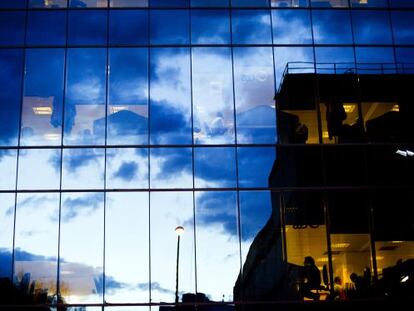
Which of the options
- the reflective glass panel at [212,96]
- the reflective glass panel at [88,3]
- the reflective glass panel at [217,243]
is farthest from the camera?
the reflective glass panel at [88,3]

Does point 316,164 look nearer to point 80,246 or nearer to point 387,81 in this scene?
point 387,81

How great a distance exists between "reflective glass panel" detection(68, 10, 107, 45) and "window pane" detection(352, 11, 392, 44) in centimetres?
965

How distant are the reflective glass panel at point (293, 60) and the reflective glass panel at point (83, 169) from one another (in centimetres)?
738

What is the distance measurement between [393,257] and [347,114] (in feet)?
18.0

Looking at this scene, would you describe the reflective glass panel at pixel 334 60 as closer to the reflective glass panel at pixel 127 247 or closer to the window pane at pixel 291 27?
the window pane at pixel 291 27

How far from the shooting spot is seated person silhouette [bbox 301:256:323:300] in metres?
23.9

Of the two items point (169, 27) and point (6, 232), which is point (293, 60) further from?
point (6, 232)

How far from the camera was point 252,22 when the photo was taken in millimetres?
26547

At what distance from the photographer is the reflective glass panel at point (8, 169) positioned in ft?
81.2

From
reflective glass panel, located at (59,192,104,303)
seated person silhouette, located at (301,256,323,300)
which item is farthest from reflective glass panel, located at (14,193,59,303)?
seated person silhouette, located at (301,256,323,300)

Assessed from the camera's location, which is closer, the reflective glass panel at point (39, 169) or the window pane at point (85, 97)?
the reflective glass panel at point (39, 169)

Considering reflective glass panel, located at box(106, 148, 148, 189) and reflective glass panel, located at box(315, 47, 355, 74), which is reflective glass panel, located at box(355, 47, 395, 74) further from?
reflective glass panel, located at box(106, 148, 148, 189)

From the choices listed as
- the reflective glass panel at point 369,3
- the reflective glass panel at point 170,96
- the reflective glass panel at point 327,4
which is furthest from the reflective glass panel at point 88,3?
the reflective glass panel at point 369,3

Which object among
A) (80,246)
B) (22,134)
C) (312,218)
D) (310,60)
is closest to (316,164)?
(312,218)
